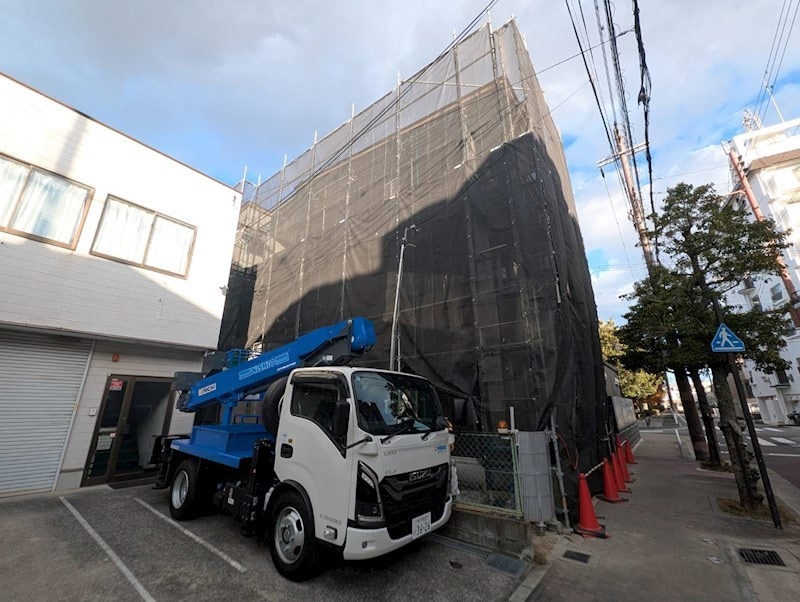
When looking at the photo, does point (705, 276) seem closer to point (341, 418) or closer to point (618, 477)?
point (618, 477)

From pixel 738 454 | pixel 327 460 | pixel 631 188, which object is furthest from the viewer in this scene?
pixel 631 188

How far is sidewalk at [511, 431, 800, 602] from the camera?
11.3ft

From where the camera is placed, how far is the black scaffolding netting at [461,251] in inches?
235

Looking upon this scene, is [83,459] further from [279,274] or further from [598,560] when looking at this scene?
[598,560]

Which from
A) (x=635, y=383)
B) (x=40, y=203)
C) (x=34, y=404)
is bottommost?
(x=34, y=404)

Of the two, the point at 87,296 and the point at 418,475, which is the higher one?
the point at 87,296

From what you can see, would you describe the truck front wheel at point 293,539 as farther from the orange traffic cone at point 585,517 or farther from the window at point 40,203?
the window at point 40,203

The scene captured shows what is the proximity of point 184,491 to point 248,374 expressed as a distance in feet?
7.19

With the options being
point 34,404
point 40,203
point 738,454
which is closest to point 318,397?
point 34,404

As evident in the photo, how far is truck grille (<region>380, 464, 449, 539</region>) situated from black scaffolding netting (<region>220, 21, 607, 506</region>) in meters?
1.10

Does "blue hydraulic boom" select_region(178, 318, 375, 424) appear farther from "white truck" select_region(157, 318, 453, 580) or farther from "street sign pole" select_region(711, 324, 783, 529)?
"street sign pole" select_region(711, 324, 783, 529)

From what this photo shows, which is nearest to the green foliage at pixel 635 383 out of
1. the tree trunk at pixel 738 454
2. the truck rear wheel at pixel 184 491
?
the tree trunk at pixel 738 454

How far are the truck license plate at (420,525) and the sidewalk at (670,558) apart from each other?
104 cm

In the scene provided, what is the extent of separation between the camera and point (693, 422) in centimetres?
1130
